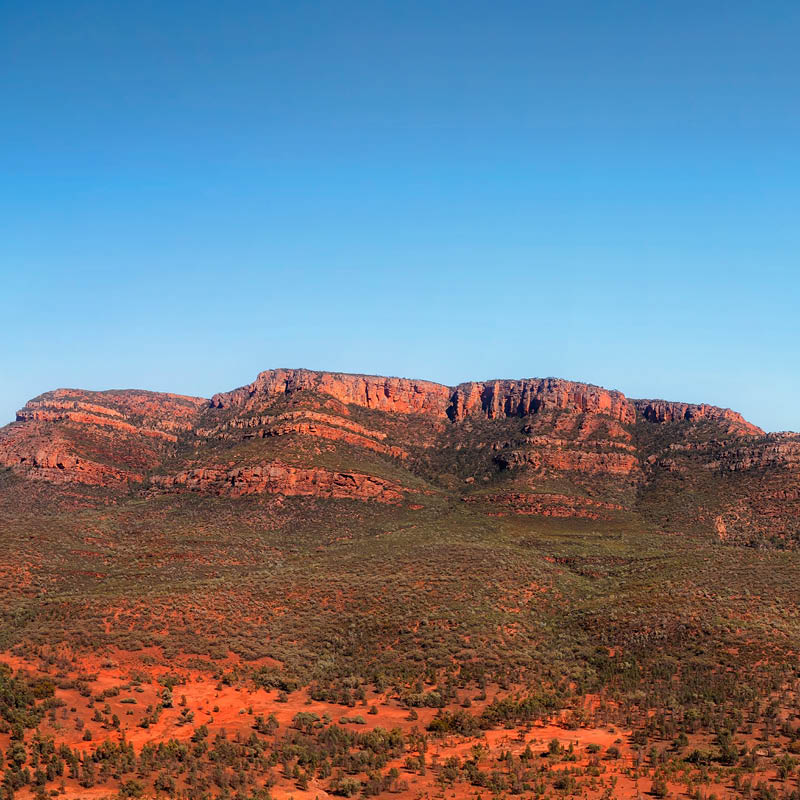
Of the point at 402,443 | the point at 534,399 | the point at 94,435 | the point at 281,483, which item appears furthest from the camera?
the point at 534,399

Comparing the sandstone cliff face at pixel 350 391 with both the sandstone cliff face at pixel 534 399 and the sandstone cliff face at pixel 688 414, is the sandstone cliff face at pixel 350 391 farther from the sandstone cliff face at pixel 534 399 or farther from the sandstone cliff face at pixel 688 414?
the sandstone cliff face at pixel 688 414

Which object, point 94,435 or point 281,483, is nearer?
point 281,483

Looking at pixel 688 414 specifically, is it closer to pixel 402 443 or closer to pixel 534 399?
pixel 534 399

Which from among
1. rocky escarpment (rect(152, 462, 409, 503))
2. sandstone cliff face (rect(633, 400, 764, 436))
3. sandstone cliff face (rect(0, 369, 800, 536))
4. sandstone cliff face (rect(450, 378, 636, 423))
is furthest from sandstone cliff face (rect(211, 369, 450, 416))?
sandstone cliff face (rect(633, 400, 764, 436))

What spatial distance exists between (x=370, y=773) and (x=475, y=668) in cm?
1521

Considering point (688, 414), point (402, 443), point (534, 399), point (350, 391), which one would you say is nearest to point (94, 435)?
point (350, 391)

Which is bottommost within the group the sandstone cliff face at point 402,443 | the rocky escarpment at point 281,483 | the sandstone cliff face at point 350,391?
the rocky escarpment at point 281,483

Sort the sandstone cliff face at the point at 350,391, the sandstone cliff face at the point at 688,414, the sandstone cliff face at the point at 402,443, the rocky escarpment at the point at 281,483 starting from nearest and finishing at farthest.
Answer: the rocky escarpment at the point at 281,483 < the sandstone cliff face at the point at 402,443 < the sandstone cliff face at the point at 688,414 < the sandstone cliff face at the point at 350,391

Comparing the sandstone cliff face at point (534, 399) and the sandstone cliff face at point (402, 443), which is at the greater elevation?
the sandstone cliff face at point (534, 399)

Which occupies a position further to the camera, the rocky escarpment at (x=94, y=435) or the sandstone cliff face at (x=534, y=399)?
the sandstone cliff face at (x=534, y=399)

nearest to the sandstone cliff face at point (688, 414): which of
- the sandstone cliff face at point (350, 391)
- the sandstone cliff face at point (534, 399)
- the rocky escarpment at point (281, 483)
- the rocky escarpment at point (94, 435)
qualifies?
the sandstone cliff face at point (534, 399)

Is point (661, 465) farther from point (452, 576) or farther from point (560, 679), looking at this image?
point (560, 679)

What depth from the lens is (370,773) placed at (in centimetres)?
2659

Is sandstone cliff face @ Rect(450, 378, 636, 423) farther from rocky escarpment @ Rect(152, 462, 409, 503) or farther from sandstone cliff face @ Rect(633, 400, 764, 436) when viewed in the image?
rocky escarpment @ Rect(152, 462, 409, 503)
